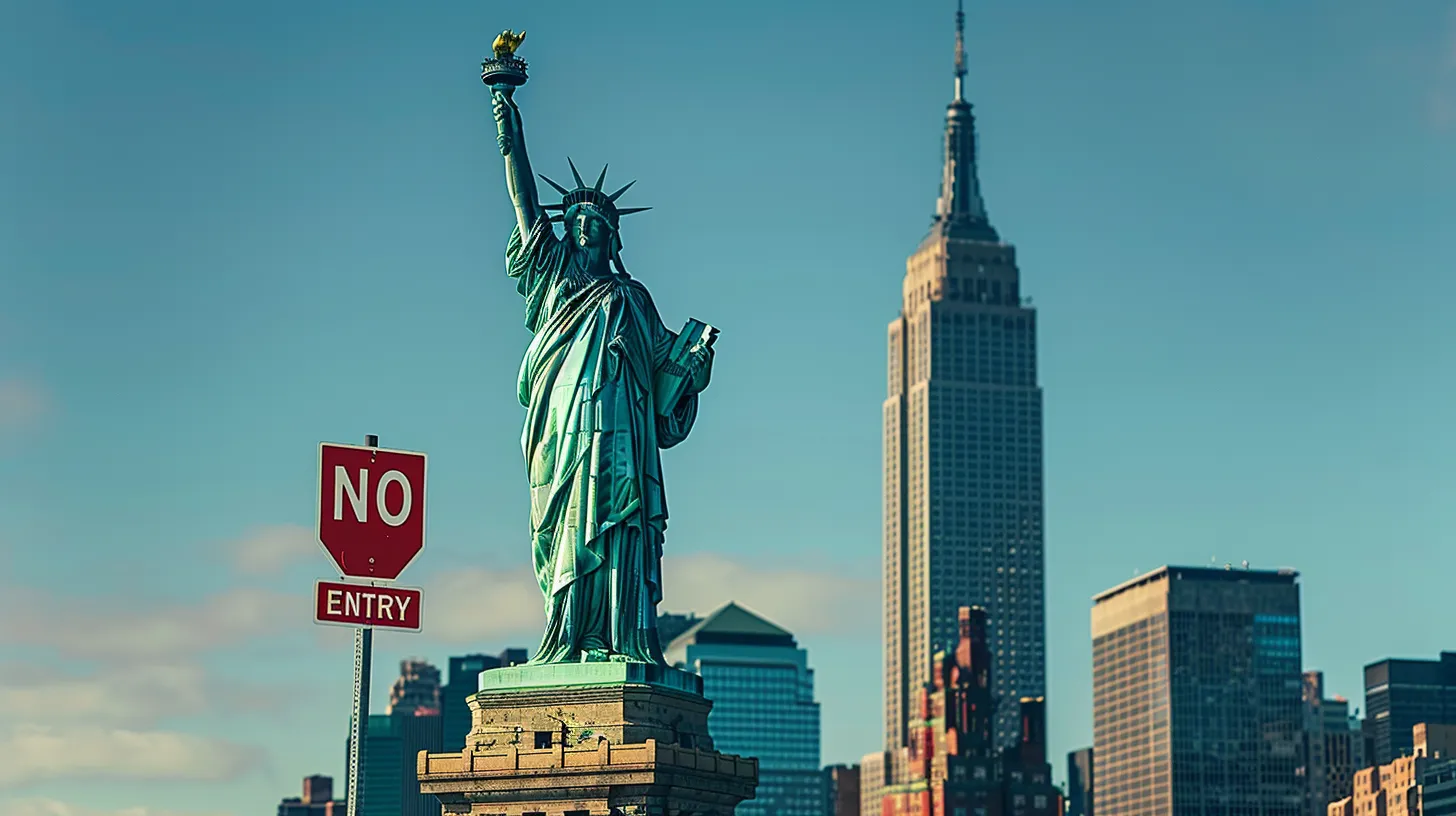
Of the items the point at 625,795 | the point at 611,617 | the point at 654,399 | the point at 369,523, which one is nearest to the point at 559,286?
the point at 654,399

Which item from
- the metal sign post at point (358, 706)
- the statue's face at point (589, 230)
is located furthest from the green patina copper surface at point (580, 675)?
the metal sign post at point (358, 706)

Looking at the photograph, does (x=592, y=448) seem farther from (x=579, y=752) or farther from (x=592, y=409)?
(x=579, y=752)

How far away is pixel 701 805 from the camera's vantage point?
6981cm

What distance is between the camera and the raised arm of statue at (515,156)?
72250mm

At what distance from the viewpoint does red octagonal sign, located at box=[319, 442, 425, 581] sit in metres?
44.5

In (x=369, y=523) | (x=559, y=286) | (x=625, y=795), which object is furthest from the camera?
(x=559, y=286)

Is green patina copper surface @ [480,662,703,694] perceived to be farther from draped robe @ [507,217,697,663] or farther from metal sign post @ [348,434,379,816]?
metal sign post @ [348,434,379,816]

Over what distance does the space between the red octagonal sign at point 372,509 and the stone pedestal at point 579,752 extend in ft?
76.3

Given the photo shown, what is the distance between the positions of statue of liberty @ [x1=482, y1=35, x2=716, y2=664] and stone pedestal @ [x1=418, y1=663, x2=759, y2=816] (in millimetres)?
979

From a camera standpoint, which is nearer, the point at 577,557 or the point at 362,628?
the point at 362,628

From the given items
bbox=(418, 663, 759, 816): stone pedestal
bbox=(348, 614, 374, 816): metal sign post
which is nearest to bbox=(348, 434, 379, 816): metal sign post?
bbox=(348, 614, 374, 816): metal sign post

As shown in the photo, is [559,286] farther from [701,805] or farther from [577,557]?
[701,805]

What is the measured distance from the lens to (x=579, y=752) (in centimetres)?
6788

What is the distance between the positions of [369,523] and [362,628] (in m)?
1.63
